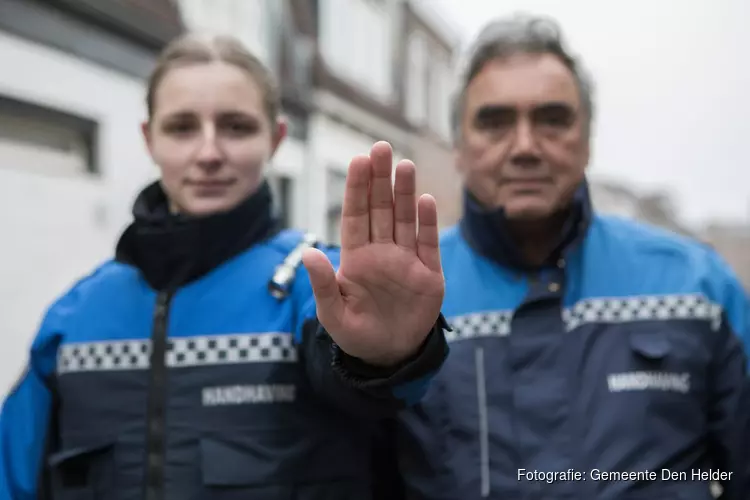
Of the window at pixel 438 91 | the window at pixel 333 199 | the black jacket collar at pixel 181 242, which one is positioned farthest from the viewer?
the window at pixel 438 91

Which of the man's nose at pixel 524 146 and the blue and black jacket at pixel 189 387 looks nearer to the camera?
the blue and black jacket at pixel 189 387

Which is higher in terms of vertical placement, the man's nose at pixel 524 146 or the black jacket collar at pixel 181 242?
the man's nose at pixel 524 146

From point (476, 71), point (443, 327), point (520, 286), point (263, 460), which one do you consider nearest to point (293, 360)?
point (263, 460)

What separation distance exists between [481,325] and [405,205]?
0.39 m

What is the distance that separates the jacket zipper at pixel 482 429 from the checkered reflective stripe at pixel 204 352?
267mm

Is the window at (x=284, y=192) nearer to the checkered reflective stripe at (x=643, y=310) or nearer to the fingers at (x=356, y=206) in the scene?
the checkered reflective stripe at (x=643, y=310)

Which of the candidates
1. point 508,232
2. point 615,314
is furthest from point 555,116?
point 615,314

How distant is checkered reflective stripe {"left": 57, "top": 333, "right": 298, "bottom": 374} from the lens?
0.83 metres

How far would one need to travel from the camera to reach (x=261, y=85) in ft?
3.13

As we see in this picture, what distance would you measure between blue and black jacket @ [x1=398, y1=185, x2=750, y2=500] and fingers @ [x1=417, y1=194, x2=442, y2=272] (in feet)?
1.08

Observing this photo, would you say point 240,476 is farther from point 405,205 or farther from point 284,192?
point 284,192

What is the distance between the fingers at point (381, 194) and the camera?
571 millimetres

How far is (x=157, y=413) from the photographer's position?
812 millimetres

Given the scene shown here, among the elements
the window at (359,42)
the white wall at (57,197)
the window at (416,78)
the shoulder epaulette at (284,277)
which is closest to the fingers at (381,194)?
the shoulder epaulette at (284,277)
